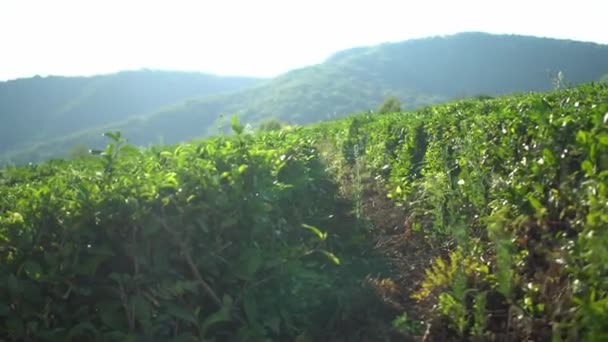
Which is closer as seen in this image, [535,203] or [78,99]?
[535,203]

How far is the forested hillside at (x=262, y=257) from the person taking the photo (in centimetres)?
291

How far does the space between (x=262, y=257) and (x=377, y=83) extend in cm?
13276

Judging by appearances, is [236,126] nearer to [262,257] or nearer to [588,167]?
[262,257]

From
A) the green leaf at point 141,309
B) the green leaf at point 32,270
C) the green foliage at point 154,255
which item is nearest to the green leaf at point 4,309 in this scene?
the green foliage at point 154,255

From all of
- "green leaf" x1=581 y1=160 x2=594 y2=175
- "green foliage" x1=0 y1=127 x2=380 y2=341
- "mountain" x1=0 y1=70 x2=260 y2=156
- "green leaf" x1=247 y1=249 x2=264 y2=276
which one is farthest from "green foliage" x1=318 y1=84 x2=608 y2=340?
"mountain" x1=0 y1=70 x2=260 y2=156

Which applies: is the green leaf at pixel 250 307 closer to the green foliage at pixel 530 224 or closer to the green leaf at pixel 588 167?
the green foliage at pixel 530 224

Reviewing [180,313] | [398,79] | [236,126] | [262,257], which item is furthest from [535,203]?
[398,79]

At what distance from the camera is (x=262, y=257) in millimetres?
3354

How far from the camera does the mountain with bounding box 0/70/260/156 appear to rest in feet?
364

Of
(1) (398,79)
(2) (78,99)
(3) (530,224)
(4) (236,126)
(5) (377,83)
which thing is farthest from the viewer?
(1) (398,79)

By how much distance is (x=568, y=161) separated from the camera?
3.23 m

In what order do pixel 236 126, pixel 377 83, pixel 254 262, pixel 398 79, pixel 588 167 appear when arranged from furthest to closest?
pixel 398 79 → pixel 377 83 → pixel 236 126 → pixel 254 262 → pixel 588 167

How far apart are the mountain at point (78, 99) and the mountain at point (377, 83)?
3534 mm

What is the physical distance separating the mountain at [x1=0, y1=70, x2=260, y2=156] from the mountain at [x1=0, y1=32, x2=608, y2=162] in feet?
11.6
